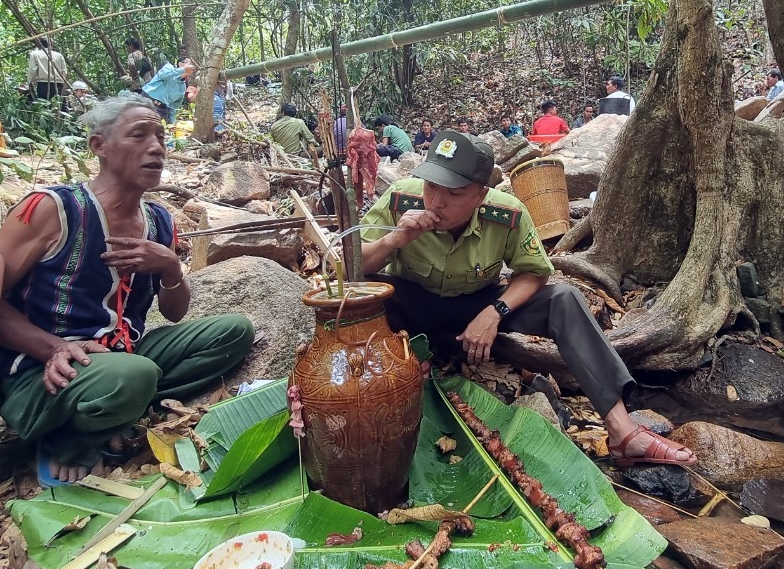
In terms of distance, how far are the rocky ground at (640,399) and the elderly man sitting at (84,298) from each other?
0.33 metres

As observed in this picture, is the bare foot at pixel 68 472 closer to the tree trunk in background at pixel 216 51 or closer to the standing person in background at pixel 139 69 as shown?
the tree trunk in background at pixel 216 51

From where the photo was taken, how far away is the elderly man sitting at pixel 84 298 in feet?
8.16

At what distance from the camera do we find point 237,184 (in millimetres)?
7258

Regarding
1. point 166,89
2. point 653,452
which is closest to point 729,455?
point 653,452

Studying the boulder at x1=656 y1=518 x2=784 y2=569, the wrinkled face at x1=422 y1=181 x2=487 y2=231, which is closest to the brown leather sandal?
the boulder at x1=656 y1=518 x2=784 y2=569

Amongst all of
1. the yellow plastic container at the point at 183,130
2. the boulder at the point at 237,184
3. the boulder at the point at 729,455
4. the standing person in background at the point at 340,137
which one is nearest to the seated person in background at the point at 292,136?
the yellow plastic container at the point at 183,130

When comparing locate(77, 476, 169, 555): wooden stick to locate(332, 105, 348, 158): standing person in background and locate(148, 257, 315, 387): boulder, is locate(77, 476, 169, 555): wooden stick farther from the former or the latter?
locate(332, 105, 348, 158): standing person in background

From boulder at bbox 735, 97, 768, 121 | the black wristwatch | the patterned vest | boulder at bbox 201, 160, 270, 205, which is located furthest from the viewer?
boulder at bbox 735, 97, 768, 121

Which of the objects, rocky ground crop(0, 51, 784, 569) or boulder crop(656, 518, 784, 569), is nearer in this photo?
boulder crop(656, 518, 784, 569)

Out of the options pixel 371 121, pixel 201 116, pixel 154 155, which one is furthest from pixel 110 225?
pixel 371 121

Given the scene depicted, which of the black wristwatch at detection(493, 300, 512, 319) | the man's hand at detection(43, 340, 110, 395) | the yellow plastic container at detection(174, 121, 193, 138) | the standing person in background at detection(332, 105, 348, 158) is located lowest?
the black wristwatch at detection(493, 300, 512, 319)

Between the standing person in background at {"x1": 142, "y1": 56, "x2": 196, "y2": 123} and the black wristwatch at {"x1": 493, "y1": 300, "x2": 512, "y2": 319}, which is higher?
the standing person in background at {"x1": 142, "y1": 56, "x2": 196, "y2": 123}

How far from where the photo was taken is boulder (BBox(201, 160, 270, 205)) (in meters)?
7.12

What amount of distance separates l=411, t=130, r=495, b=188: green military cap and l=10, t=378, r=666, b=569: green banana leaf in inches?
41.5
